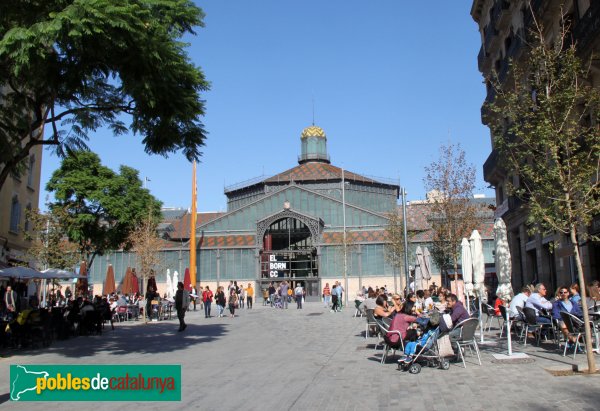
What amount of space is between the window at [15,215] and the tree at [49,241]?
0.49 meters

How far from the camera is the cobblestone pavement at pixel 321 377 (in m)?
7.32

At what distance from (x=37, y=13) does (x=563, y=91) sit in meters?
11.0

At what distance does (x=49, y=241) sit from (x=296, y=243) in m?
25.6

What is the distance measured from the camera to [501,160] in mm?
12188

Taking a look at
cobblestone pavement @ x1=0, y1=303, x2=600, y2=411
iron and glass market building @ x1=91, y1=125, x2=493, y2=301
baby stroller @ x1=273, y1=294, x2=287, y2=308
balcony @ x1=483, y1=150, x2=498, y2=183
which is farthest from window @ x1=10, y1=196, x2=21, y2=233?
balcony @ x1=483, y1=150, x2=498, y2=183

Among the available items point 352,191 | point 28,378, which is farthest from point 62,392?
point 352,191

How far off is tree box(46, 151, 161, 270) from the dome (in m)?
33.1

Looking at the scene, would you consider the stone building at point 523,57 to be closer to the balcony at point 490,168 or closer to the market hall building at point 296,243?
the balcony at point 490,168

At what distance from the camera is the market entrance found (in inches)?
1865

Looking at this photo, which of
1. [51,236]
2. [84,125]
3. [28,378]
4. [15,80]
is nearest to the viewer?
[28,378]

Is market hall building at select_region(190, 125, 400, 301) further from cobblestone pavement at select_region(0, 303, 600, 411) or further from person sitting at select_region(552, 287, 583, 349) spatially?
person sitting at select_region(552, 287, 583, 349)

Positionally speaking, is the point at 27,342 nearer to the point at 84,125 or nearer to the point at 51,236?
the point at 84,125

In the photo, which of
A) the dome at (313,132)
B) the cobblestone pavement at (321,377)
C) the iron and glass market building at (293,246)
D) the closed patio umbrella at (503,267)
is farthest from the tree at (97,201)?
the dome at (313,132)

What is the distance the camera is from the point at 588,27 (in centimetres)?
1670
